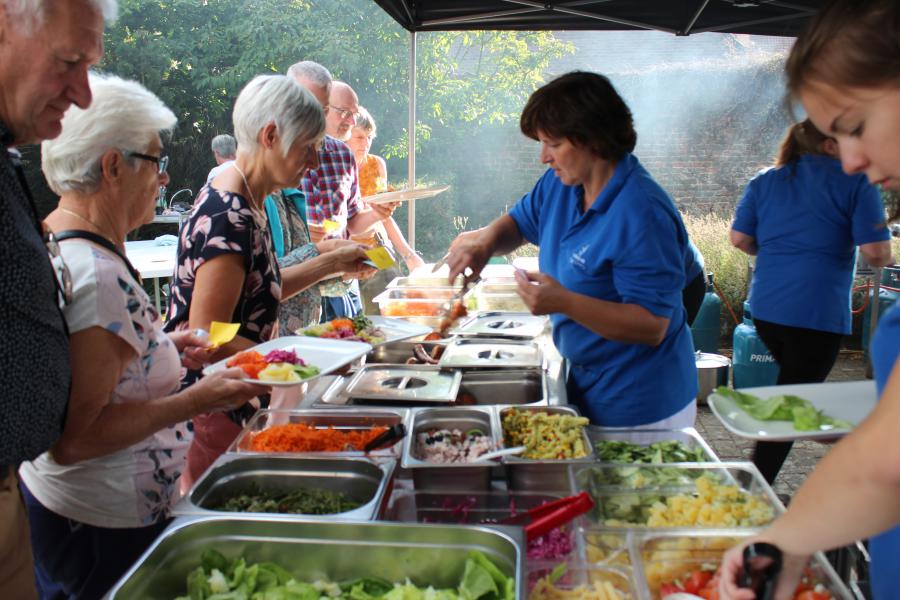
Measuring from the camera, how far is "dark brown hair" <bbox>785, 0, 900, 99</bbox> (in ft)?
2.79

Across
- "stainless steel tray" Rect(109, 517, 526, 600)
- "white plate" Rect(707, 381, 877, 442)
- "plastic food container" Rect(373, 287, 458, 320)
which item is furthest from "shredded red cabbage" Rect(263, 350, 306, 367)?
"plastic food container" Rect(373, 287, 458, 320)

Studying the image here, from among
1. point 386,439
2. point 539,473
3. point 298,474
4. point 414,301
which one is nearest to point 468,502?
point 539,473

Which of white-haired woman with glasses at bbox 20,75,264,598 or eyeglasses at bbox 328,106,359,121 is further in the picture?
eyeglasses at bbox 328,106,359,121

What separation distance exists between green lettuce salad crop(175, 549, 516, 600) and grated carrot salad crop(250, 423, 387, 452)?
1.67 feet

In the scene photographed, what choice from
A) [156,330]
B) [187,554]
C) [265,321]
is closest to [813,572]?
[187,554]

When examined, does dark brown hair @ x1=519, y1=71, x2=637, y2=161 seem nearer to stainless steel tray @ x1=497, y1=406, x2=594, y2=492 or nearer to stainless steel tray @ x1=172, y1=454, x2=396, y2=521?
stainless steel tray @ x1=497, y1=406, x2=594, y2=492

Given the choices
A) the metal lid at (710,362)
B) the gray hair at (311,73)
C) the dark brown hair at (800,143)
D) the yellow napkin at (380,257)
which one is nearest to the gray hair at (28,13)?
the yellow napkin at (380,257)

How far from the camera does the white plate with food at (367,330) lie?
2.54 meters

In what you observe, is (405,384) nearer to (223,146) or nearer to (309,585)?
(309,585)

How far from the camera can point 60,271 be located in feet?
4.77

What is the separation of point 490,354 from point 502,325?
0.49 metres

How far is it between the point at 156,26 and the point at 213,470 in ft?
36.2

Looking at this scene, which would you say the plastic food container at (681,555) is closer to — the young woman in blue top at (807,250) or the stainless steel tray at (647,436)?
the stainless steel tray at (647,436)

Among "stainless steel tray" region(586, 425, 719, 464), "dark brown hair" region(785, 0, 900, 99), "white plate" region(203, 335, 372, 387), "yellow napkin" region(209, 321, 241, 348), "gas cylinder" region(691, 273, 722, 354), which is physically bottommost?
"gas cylinder" region(691, 273, 722, 354)
